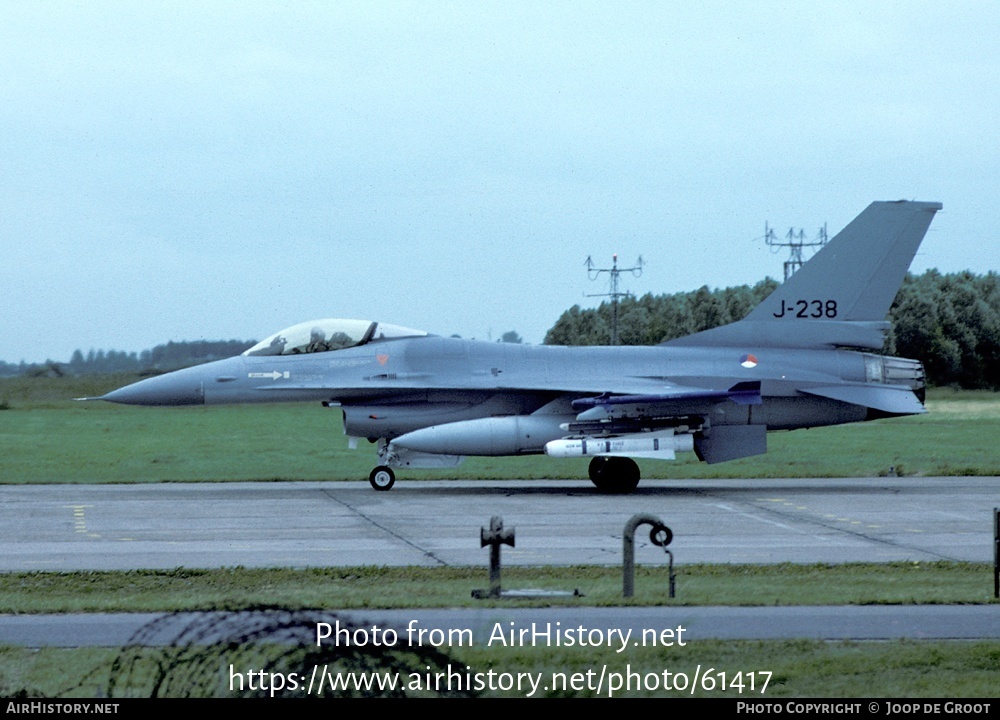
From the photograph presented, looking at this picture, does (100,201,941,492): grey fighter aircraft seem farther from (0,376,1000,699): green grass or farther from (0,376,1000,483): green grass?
(0,376,1000,699): green grass

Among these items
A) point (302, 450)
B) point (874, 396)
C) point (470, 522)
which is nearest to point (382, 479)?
point (470, 522)

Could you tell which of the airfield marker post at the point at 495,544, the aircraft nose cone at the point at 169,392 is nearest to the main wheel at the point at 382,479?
the aircraft nose cone at the point at 169,392

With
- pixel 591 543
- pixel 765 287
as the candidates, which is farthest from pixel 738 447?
pixel 765 287

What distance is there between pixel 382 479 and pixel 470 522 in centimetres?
546

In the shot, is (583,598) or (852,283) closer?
(583,598)

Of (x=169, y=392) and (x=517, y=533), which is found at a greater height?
(x=169, y=392)

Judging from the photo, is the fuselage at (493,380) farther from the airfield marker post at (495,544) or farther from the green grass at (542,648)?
the airfield marker post at (495,544)

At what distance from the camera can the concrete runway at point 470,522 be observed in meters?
14.6

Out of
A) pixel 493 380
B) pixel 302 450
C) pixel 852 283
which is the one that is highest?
pixel 852 283

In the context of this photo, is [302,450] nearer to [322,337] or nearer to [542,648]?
[322,337]

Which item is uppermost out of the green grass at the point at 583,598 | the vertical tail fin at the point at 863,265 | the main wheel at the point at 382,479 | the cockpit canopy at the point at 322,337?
the vertical tail fin at the point at 863,265

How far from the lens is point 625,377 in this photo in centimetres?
2398

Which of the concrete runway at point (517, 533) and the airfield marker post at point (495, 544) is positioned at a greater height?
the airfield marker post at point (495, 544)

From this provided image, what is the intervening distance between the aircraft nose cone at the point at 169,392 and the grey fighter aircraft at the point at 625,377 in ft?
0.08
